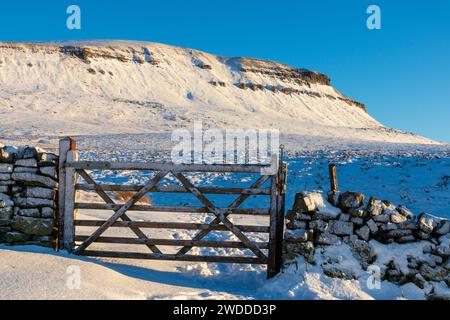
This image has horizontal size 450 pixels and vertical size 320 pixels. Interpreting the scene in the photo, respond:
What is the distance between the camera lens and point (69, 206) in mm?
7605

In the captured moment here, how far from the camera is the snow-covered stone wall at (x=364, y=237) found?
22.5ft

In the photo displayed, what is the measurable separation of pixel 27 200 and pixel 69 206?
0.69m

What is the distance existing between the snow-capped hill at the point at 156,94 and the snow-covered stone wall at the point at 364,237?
32232mm

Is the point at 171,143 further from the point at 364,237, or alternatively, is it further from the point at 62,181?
the point at 364,237

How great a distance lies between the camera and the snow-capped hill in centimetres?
4888

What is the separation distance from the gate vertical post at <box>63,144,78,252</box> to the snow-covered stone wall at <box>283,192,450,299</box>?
11.7ft

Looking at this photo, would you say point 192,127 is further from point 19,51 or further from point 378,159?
point 19,51

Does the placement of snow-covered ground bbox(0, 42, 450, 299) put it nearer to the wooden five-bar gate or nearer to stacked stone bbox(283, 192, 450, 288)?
stacked stone bbox(283, 192, 450, 288)

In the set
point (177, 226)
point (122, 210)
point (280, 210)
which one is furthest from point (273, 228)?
point (122, 210)

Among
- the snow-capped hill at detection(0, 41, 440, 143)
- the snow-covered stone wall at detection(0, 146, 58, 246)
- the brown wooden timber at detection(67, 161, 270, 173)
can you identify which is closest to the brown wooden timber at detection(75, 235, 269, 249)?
the snow-covered stone wall at detection(0, 146, 58, 246)

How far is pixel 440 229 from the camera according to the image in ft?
→ 23.1
